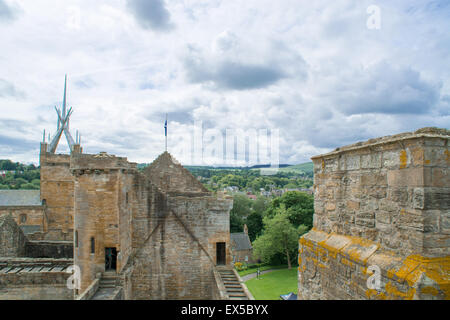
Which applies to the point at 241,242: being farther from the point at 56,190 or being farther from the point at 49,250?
the point at 49,250

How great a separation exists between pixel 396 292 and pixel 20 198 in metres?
41.7

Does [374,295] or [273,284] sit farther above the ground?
[374,295]

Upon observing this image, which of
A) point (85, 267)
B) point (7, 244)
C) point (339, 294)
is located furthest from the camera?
point (7, 244)

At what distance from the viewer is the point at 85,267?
12.5 m

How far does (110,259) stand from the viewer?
1251cm

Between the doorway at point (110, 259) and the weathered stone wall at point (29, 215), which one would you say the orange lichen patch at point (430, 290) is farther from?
the weathered stone wall at point (29, 215)

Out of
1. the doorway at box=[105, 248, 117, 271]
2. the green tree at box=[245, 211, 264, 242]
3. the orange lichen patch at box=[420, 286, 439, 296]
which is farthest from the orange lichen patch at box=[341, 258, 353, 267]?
the green tree at box=[245, 211, 264, 242]

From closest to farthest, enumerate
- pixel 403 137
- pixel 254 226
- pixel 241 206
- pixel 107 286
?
pixel 403 137, pixel 107 286, pixel 254 226, pixel 241 206

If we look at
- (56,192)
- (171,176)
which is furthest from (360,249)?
(56,192)

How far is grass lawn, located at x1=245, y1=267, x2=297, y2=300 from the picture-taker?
99.3 ft

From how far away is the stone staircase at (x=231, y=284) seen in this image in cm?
1157

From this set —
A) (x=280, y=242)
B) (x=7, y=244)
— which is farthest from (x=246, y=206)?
(x=7, y=244)

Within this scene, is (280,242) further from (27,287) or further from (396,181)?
(396,181)
